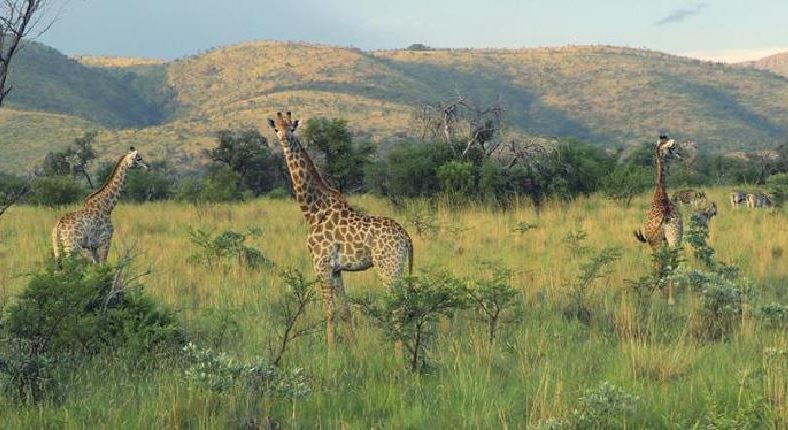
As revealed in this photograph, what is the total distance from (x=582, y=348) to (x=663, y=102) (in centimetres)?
10881

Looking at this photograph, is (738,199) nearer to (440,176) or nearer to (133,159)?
(440,176)

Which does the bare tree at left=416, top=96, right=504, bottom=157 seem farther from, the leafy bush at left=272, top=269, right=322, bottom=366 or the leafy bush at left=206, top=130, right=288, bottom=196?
the leafy bush at left=272, top=269, right=322, bottom=366

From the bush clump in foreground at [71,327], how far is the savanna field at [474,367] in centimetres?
23

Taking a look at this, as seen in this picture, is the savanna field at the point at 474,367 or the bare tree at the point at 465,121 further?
the bare tree at the point at 465,121

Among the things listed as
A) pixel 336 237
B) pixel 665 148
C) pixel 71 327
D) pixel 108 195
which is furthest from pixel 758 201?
pixel 71 327

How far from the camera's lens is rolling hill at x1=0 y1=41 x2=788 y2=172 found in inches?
3164

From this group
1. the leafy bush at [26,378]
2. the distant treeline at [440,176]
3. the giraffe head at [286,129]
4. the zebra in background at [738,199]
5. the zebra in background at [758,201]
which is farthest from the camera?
the distant treeline at [440,176]

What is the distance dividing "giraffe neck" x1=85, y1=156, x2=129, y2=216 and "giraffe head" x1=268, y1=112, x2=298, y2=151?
4393mm

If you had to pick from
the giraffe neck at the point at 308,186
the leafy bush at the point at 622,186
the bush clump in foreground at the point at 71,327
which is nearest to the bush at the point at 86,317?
the bush clump in foreground at the point at 71,327

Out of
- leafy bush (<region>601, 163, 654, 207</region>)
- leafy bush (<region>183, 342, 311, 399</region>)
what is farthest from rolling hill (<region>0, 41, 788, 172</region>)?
leafy bush (<region>183, 342, 311, 399</region>)

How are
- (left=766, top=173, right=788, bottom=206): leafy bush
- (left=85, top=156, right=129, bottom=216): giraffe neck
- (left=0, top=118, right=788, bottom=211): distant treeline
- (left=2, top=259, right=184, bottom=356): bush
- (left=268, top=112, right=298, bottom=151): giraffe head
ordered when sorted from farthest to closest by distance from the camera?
(left=0, top=118, right=788, bottom=211): distant treeline → (left=766, top=173, right=788, bottom=206): leafy bush → (left=85, top=156, right=129, bottom=216): giraffe neck → (left=268, top=112, right=298, bottom=151): giraffe head → (left=2, top=259, right=184, bottom=356): bush

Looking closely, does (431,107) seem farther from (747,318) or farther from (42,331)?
(42,331)

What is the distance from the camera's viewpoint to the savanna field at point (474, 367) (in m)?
4.54

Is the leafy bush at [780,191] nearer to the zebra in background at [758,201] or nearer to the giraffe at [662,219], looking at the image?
the zebra in background at [758,201]
